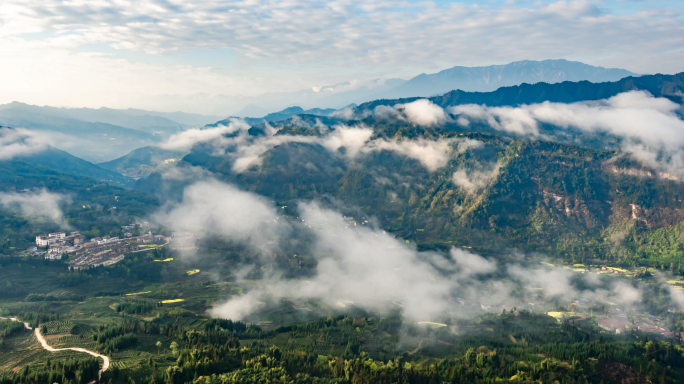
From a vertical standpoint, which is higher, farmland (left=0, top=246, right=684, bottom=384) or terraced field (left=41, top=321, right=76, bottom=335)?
terraced field (left=41, top=321, right=76, bottom=335)

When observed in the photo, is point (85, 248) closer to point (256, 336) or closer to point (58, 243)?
point (58, 243)

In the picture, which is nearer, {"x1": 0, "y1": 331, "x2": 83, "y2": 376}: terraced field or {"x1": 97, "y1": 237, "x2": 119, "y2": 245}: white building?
{"x1": 0, "y1": 331, "x2": 83, "y2": 376}: terraced field

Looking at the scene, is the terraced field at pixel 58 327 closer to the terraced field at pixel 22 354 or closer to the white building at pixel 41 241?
the terraced field at pixel 22 354

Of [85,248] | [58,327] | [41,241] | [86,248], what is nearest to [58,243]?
[41,241]

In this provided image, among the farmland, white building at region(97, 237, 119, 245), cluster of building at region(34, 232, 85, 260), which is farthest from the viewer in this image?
white building at region(97, 237, 119, 245)

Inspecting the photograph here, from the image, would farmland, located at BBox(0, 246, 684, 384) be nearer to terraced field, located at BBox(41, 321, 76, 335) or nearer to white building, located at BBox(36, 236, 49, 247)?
terraced field, located at BBox(41, 321, 76, 335)

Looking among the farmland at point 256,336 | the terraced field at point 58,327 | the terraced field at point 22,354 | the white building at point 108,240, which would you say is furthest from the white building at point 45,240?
the terraced field at point 22,354

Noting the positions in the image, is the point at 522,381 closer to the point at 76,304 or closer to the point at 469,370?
the point at 469,370

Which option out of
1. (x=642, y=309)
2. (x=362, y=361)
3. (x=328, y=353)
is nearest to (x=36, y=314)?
(x=328, y=353)

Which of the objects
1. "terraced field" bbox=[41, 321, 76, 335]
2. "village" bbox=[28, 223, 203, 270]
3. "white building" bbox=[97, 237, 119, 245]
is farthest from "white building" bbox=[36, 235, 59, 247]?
"terraced field" bbox=[41, 321, 76, 335]

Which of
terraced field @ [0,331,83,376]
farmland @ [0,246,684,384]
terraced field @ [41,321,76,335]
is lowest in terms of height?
farmland @ [0,246,684,384]

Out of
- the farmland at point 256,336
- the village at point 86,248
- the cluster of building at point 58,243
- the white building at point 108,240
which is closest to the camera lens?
the farmland at point 256,336
